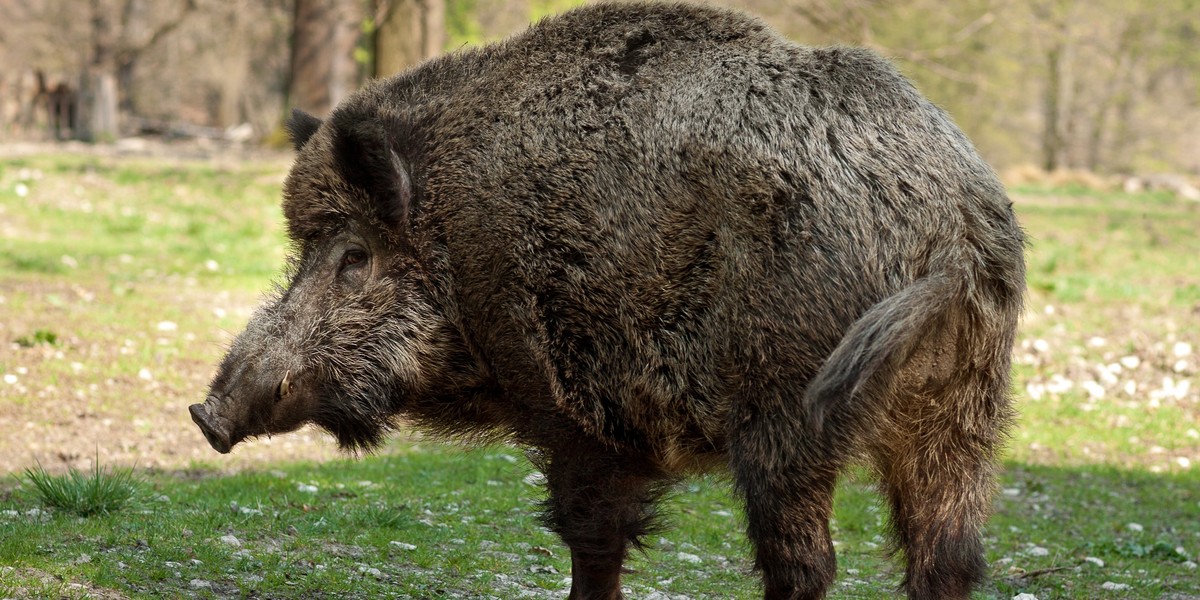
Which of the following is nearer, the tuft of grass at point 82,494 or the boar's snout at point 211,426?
the boar's snout at point 211,426

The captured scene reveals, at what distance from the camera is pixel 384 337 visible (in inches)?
203

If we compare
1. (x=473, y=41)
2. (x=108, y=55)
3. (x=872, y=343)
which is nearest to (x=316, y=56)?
(x=473, y=41)

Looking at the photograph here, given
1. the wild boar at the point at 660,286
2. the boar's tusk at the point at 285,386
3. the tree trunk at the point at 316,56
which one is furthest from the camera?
the tree trunk at the point at 316,56

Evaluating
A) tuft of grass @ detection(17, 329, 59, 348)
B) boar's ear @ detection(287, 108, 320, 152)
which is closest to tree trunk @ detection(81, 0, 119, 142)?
tuft of grass @ detection(17, 329, 59, 348)

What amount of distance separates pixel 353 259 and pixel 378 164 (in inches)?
19.6

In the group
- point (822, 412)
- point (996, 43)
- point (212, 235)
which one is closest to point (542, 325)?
point (822, 412)

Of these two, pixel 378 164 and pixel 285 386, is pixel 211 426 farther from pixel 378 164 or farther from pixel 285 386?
pixel 378 164

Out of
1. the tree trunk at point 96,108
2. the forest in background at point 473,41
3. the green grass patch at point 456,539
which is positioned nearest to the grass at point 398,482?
the green grass patch at point 456,539

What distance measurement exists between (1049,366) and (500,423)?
818cm

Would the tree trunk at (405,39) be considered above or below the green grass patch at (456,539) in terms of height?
above

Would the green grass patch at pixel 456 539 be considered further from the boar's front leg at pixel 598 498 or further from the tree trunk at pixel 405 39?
the tree trunk at pixel 405 39

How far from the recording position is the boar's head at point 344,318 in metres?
5.07

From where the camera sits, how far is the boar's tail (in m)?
4.02

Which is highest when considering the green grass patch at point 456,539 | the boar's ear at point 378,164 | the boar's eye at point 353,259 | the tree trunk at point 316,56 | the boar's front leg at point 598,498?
the tree trunk at point 316,56
